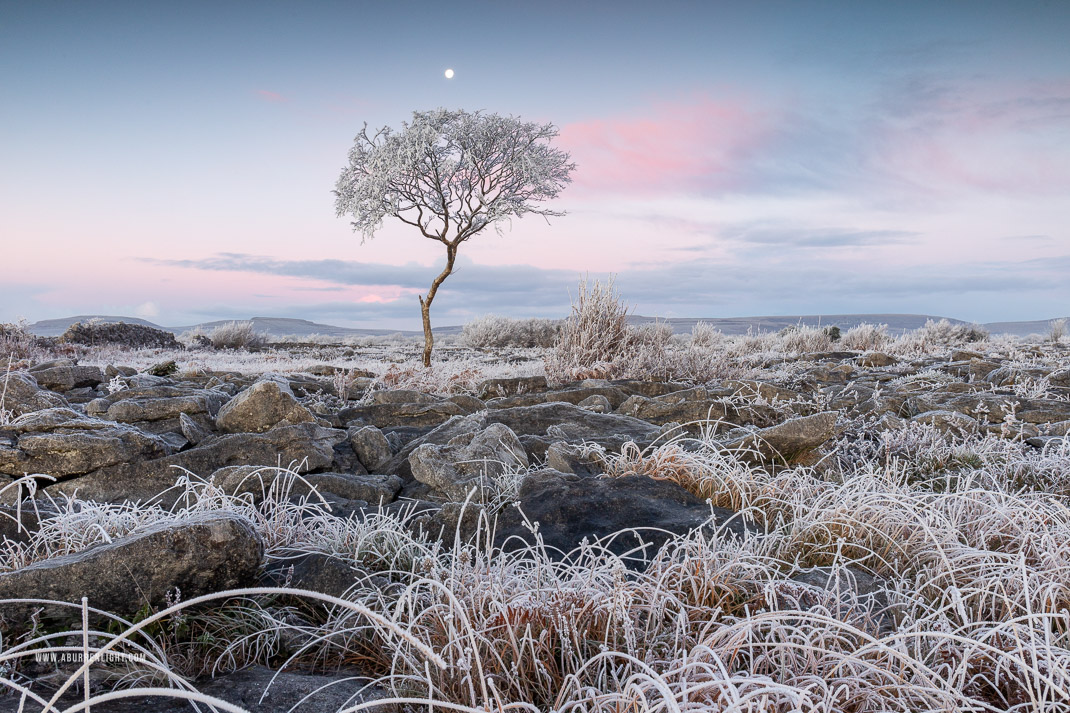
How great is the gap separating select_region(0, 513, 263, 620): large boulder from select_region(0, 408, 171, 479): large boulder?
5.68ft

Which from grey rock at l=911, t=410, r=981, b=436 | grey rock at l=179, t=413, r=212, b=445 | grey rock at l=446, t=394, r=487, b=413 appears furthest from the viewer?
grey rock at l=446, t=394, r=487, b=413

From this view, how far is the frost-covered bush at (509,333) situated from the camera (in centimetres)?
2384

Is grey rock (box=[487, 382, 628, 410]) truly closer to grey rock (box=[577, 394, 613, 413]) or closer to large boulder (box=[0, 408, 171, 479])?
grey rock (box=[577, 394, 613, 413])

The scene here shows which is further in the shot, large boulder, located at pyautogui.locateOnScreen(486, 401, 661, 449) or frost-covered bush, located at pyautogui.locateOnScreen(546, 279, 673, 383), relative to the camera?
frost-covered bush, located at pyautogui.locateOnScreen(546, 279, 673, 383)

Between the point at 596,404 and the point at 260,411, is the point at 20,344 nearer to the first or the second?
the point at 260,411

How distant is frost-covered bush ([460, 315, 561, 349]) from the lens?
78.2 feet

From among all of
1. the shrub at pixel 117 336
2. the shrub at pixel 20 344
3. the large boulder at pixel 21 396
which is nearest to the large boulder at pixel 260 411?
the large boulder at pixel 21 396

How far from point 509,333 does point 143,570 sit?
883 inches

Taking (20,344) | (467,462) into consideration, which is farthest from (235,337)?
(467,462)

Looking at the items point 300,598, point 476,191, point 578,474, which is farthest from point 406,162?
point 300,598

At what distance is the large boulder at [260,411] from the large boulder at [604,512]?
2.16 meters

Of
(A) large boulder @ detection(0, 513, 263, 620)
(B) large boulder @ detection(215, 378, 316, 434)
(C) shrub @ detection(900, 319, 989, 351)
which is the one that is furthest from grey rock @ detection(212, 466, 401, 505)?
(C) shrub @ detection(900, 319, 989, 351)

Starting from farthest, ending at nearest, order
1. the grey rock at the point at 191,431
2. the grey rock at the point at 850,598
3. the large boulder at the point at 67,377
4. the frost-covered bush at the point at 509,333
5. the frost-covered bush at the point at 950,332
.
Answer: the frost-covered bush at the point at 509,333 < the frost-covered bush at the point at 950,332 < the large boulder at the point at 67,377 < the grey rock at the point at 191,431 < the grey rock at the point at 850,598

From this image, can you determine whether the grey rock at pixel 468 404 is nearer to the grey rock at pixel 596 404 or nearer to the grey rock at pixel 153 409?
the grey rock at pixel 596 404
